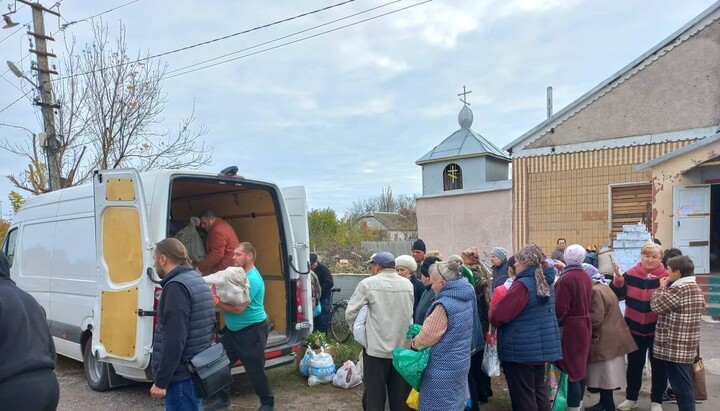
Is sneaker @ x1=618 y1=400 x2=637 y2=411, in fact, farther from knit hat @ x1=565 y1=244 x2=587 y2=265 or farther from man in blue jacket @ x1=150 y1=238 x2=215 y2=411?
man in blue jacket @ x1=150 y1=238 x2=215 y2=411

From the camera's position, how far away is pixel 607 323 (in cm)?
457

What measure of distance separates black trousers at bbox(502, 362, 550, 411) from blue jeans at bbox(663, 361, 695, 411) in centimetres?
116

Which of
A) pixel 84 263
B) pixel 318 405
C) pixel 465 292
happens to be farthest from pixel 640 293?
pixel 84 263

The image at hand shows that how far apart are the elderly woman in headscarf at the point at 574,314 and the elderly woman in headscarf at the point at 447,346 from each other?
125 cm

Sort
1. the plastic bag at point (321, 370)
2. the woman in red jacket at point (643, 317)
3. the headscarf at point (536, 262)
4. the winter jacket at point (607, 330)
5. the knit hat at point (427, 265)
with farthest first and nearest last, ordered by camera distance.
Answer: the plastic bag at point (321, 370) < the knit hat at point (427, 265) < the woman in red jacket at point (643, 317) < the winter jacket at point (607, 330) < the headscarf at point (536, 262)

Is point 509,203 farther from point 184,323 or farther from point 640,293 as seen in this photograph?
point 184,323

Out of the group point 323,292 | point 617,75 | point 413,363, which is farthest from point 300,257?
point 617,75

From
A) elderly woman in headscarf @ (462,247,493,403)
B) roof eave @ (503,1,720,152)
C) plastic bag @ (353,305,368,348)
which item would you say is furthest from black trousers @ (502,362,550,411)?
roof eave @ (503,1,720,152)

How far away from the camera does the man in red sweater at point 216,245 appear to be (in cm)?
579

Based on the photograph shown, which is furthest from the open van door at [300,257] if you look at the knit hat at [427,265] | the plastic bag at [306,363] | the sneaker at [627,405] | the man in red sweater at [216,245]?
the sneaker at [627,405]

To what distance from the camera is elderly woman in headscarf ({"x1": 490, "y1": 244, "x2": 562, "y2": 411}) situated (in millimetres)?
3941

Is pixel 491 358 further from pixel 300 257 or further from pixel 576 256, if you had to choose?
pixel 300 257

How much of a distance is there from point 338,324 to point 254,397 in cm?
327

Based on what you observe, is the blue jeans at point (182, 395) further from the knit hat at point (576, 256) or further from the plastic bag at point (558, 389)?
the knit hat at point (576, 256)
